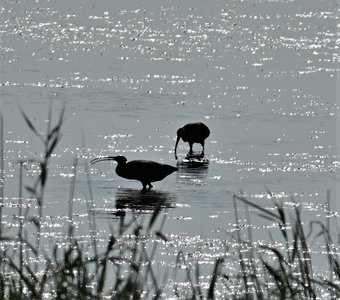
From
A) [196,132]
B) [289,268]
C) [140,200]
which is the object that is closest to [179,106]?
[196,132]

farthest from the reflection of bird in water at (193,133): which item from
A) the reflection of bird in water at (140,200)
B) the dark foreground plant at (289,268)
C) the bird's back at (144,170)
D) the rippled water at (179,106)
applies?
the dark foreground plant at (289,268)

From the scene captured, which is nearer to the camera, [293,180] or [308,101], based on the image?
[293,180]

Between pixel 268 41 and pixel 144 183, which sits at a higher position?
pixel 268 41

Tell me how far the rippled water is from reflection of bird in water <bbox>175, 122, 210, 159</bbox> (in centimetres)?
35

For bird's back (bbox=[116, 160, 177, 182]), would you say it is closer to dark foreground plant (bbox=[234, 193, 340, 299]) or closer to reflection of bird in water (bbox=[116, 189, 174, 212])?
reflection of bird in water (bbox=[116, 189, 174, 212])

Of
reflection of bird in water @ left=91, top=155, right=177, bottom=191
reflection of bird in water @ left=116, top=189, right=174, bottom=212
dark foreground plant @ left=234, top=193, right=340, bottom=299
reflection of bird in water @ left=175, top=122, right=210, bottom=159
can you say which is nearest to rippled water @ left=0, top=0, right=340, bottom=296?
reflection of bird in water @ left=116, top=189, right=174, bottom=212

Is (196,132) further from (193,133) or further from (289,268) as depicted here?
(289,268)

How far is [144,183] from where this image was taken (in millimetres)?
17031

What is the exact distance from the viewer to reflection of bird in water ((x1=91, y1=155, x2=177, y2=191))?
16.7m

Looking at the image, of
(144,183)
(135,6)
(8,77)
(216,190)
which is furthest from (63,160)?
(135,6)

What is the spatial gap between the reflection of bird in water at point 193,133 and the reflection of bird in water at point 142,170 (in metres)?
2.27

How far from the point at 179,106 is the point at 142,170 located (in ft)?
25.1

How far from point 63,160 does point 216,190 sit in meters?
2.60

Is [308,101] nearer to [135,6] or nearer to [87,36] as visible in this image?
[87,36]
